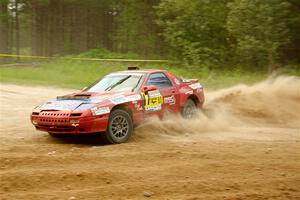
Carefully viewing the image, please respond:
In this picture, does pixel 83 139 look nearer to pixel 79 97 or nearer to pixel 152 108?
pixel 79 97

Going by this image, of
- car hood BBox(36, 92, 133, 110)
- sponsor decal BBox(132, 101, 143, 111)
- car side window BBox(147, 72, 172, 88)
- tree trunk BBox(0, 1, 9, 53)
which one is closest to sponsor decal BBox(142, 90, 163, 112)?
sponsor decal BBox(132, 101, 143, 111)

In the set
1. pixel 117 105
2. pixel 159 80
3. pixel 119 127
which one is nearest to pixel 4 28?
pixel 159 80

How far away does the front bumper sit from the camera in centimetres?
972

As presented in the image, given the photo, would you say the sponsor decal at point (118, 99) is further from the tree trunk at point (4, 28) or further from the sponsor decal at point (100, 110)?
the tree trunk at point (4, 28)

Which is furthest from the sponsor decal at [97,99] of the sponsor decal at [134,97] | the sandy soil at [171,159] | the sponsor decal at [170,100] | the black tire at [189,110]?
the black tire at [189,110]

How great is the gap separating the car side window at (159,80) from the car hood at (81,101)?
1055 mm

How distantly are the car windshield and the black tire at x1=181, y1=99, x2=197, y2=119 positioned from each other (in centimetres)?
148

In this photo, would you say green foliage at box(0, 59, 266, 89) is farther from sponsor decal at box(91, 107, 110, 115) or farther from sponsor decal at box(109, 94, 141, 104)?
sponsor decal at box(91, 107, 110, 115)

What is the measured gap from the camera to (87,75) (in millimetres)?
27094

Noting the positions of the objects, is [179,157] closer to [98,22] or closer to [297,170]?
[297,170]

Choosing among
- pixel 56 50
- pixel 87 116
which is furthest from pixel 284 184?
pixel 56 50

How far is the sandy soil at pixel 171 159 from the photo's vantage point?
6.29m

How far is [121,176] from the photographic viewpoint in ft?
22.9

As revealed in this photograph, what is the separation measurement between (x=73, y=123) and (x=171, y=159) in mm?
2396
